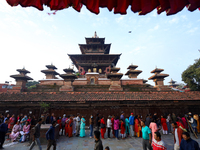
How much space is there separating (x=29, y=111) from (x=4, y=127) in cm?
677

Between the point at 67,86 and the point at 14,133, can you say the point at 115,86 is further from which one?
the point at 14,133

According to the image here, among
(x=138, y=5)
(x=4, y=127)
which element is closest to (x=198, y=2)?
(x=138, y=5)

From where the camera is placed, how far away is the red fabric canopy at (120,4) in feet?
5.87

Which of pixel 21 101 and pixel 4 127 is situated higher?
pixel 21 101

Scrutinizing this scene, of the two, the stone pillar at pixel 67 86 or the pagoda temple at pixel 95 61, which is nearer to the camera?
the stone pillar at pixel 67 86

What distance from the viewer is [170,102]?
12.8m

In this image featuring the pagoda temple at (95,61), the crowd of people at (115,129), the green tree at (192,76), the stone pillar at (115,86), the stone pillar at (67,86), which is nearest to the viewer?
the crowd of people at (115,129)

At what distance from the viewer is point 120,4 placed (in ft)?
6.31

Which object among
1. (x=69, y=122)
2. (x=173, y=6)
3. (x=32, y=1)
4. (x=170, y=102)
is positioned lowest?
(x=69, y=122)

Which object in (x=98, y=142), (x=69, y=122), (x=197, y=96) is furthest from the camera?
(x=197, y=96)

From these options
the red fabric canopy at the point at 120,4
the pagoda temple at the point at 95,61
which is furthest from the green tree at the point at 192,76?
the red fabric canopy at the point at 120,4

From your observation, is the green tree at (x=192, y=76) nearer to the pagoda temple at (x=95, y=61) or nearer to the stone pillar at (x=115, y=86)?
the pagoda temple at (x=95, y=61)

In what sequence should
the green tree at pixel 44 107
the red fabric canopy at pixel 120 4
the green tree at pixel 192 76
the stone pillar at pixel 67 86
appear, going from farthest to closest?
the green tree at pixel 192 76 → the stone pillar at pixel 67 86 → the green tree at pixel 44 107 → the red fabric canopy at pixel 120 4

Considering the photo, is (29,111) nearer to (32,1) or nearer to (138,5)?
(32,1)
